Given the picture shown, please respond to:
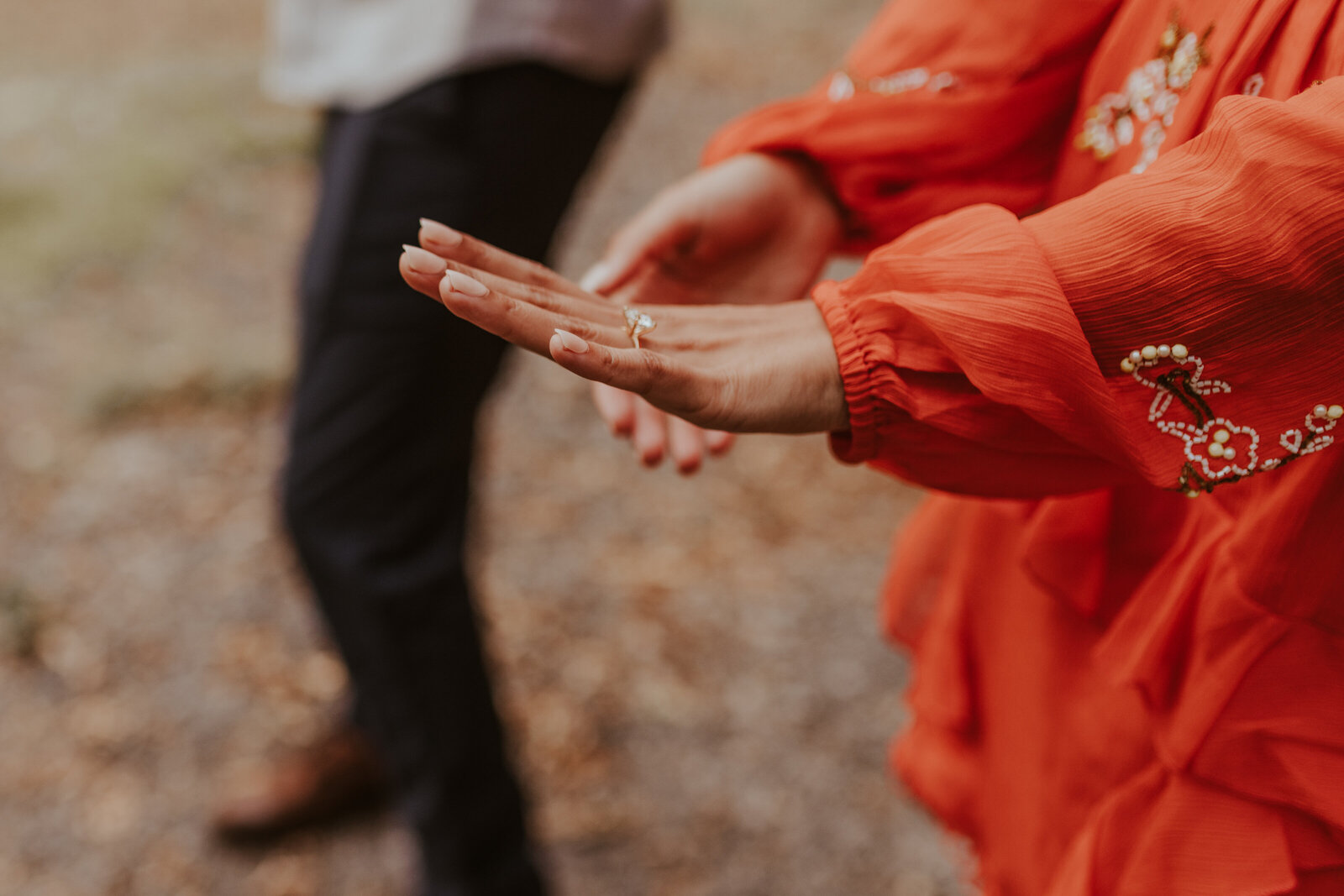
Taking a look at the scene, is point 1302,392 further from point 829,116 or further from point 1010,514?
point 829,116

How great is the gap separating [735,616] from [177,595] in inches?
48.3

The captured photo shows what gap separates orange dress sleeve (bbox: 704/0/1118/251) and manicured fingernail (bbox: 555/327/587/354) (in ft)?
1.59

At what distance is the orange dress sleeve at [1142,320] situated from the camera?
58 centimetres

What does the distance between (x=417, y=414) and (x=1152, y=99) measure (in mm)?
925

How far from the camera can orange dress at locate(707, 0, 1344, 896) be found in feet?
1.99

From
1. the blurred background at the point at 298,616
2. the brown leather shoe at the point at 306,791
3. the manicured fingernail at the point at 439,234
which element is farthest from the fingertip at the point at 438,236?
the brown leather shoe at the point at 306,791

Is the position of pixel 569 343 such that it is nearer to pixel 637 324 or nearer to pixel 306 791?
pixel 637 324

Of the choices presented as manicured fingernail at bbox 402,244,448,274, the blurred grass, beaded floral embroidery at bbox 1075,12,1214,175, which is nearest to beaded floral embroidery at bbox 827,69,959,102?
beaded floral embroidery at bbox 1075,12,1214,175

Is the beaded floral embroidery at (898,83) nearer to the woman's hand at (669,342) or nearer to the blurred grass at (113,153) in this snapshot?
the woman's hand at (669,342)

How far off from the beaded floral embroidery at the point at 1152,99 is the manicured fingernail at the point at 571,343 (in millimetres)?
412

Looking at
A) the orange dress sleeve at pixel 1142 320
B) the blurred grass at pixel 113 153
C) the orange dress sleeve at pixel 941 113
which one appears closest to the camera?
the orange dress sleeve at pixel 1142 320

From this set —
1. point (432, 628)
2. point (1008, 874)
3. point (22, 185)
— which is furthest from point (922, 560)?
point (22, 185)

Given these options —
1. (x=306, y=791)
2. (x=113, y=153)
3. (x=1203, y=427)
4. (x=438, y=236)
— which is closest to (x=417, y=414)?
(x=438, y=236)

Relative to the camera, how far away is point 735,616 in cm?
226
